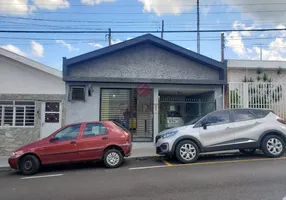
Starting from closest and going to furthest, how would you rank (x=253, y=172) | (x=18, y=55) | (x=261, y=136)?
(x=253, y=172)
(x=261, y=136)
(x=18, y=55)

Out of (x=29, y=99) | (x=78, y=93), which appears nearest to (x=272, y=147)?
(x=78, y=93)

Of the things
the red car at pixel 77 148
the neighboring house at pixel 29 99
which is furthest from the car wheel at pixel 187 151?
the neighboring house at pixel 29 99

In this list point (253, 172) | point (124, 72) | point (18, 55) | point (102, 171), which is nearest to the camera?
point (253, 172)

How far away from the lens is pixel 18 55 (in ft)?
37.9

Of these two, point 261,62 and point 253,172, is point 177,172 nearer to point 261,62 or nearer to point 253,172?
point 253,172

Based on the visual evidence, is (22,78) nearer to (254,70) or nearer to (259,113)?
(259,113)

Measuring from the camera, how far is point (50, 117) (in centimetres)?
1198

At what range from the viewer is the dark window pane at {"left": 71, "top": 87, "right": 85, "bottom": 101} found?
12008mm

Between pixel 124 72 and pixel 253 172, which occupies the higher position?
pixel 124 72

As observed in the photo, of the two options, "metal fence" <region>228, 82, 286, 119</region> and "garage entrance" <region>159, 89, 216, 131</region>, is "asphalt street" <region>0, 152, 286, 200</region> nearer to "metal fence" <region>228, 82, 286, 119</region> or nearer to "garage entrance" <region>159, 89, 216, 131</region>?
"metal fence" <region>228, 82, 286, 119</region>

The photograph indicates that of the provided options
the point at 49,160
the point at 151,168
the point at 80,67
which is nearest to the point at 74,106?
the point at 80,67

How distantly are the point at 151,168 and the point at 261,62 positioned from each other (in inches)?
438

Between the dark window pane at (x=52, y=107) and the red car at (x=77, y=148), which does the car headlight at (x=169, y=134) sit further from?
the dark window pane at (x=52, y=107)

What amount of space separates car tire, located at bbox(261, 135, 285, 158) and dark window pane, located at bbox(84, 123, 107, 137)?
5.59 metres
